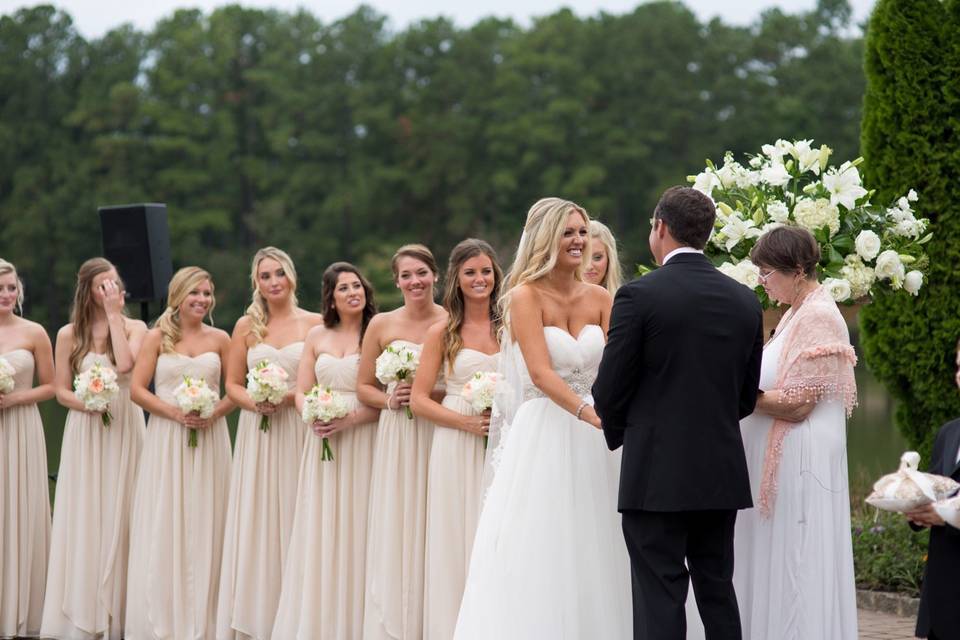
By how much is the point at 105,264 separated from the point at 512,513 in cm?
408

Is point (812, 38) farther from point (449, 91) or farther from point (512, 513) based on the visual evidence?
point (512, 513)

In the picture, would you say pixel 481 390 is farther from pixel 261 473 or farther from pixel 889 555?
pixel 889 555

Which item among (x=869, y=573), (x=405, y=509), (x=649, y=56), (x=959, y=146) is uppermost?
(x=649, y=56)

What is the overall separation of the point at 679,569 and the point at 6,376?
16.5 ft

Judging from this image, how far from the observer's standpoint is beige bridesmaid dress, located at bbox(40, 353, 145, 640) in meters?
8.64

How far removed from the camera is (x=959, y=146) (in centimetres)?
950

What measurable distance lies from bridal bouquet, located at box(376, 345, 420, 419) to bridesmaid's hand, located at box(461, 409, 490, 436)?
17.3 inches

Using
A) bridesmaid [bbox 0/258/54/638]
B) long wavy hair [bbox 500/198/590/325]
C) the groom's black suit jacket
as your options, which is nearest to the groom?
the groom's black suit jacket

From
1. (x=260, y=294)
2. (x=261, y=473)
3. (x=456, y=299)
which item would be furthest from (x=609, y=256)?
(x=261, y=473)

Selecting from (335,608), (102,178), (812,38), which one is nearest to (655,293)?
(335,608)

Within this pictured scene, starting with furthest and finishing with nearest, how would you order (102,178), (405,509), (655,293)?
1. (102,178)
2. (405,509)
3. (655,293)

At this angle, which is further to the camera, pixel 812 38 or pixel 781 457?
pixel 812 38

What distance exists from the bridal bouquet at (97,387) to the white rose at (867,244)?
4.64 meters

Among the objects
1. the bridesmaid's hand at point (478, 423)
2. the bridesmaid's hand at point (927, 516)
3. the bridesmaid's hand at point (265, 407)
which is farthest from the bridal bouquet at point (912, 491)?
the bridesmaid's hand at point (265, 407)
